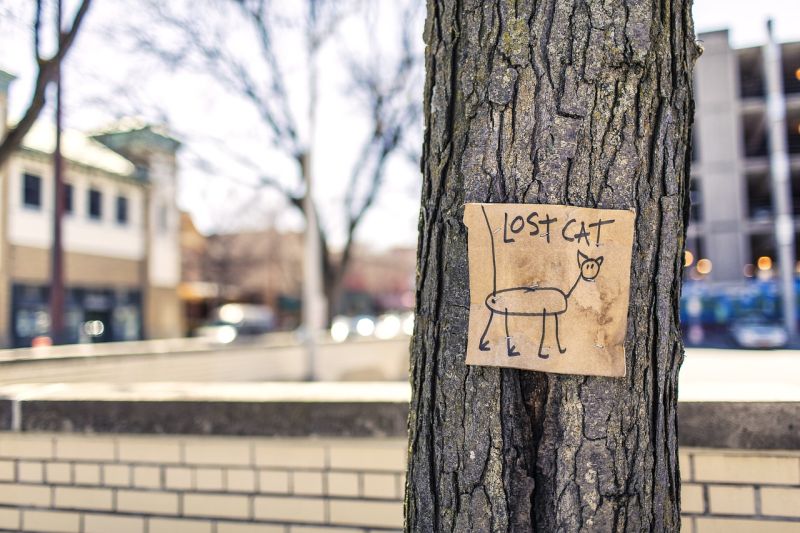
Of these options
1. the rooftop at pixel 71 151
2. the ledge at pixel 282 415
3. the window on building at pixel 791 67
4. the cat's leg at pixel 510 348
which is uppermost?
the window on building at pixel 791 67

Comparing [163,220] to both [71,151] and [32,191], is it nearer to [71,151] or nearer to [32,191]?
[32,191]

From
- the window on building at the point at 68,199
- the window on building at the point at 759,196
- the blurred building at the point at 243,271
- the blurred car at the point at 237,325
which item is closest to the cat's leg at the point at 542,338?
the window on building at the point at 68,199

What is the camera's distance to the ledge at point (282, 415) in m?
2.55

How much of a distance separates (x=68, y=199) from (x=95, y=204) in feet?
5.50

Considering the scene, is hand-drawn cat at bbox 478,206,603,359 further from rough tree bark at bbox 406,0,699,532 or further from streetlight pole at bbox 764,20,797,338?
streetlight pole at bbox 764,20,797,338

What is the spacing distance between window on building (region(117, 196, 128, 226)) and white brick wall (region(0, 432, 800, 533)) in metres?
29.4

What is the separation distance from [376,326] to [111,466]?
42251 mm

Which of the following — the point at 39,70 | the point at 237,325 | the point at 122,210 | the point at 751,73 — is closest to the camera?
the point at 39,70

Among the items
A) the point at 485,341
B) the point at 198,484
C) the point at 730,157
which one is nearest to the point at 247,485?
the point at 198,484

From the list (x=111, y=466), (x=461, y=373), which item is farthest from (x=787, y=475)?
(x=111, y=466)

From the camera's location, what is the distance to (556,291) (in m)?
1.61

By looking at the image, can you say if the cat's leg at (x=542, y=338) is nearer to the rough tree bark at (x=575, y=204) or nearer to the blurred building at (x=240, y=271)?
the rough tree bark at (x=575, y=204)

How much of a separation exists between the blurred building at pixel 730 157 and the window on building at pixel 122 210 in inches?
1018

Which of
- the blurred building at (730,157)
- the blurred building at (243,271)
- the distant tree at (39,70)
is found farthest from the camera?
the blurred building at (243,271)
